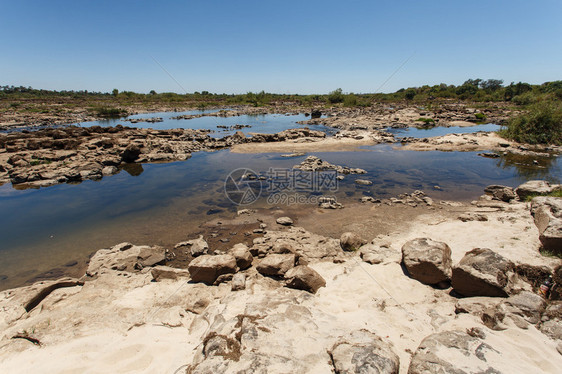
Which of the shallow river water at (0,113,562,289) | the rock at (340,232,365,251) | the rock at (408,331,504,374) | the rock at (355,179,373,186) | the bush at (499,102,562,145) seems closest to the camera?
the rock at (408,331,504,374)

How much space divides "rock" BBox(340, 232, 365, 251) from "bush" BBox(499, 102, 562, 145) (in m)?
29.1

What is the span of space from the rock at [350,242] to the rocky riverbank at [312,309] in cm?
4

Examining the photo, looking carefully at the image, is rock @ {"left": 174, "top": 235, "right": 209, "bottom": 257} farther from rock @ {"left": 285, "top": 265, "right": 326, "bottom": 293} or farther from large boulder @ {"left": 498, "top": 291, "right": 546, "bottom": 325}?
large boulder @ {"left": 498, "top": 291, "right": 546, "bottom": 325}

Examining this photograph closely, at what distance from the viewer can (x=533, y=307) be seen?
4.39 meters

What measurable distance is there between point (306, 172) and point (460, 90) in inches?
4109

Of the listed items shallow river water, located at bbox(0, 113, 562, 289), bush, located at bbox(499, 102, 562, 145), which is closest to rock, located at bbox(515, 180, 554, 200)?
shallow river water, located at bbox(0, 113, 562, 289)

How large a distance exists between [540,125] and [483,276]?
30791 mm

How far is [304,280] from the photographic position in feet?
20.4

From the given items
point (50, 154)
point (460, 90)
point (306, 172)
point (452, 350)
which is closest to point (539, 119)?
point (306, 172)

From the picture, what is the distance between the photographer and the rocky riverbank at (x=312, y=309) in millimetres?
3791
